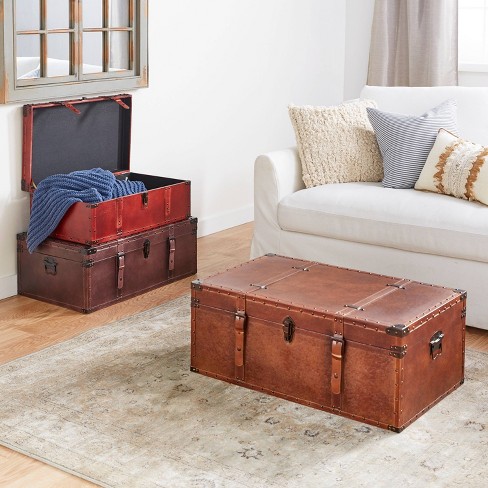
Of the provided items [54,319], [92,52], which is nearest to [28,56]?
[92,52]

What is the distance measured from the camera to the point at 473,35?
5465mm

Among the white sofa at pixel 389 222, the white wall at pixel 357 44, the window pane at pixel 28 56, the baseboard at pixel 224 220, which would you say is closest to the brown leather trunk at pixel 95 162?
the window pane at pixel 28 56

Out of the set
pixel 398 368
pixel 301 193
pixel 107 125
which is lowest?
pixel 398 368

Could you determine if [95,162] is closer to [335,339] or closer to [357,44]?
[335,339]

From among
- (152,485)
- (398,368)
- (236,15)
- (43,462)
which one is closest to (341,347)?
(398,368)

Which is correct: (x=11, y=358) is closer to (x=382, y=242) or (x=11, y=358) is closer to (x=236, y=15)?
(x=382, y=242)

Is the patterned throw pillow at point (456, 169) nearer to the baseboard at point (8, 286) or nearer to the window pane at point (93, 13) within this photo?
the window pane at point (93, 13)

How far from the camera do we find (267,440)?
2.58 metres

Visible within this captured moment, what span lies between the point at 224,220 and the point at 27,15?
1.73 meters

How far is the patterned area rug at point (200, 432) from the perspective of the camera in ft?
7.85

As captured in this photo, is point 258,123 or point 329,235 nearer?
point 329,235

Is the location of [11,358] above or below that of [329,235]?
below

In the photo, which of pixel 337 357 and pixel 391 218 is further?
pixel 391 218

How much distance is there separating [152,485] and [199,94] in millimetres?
2748
